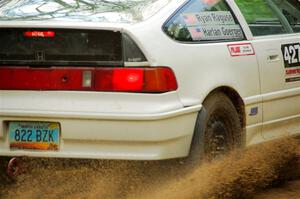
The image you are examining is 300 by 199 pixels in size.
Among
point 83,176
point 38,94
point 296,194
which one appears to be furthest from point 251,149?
point 38,94

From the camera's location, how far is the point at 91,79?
17.4 feet

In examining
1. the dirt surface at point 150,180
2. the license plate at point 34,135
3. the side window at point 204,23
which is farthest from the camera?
the side window at point 204,23

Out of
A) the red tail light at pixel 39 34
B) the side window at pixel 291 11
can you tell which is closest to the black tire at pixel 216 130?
the red tail light at pixel 39 34

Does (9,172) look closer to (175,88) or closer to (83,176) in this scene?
(83,176)

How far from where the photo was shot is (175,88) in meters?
5.33

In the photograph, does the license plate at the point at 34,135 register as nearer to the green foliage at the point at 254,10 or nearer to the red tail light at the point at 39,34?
the red tail light at the point at 39,34

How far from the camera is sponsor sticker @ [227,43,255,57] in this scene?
611 centimetres

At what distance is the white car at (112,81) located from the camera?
5.22 meters

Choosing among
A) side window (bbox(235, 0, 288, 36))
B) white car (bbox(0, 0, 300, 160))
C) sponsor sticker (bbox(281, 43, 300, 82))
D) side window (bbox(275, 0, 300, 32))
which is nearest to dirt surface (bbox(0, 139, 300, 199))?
white car (bbox(0, 0, 300, 160))

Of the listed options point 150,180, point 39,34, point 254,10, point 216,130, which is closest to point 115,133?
point 150,180

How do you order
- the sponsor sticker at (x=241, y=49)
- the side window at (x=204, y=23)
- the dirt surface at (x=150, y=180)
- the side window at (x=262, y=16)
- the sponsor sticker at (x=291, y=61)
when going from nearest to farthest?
the dirt surface at (x=150, y=180) → the side window at (x=204, y=23) → the sponsor sticker at (x=241, y=49) → the side window at (x=262, y=16) → the sponsor sticker at (x=291, y=61)

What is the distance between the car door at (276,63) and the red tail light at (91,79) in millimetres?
1490

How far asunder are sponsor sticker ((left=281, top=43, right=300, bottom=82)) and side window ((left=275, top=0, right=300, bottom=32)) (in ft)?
1.18

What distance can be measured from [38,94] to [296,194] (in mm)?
2208
